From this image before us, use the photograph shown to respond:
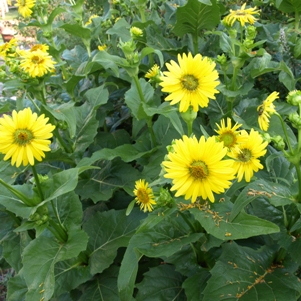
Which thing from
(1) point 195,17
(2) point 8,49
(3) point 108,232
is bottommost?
(3) point 108,232

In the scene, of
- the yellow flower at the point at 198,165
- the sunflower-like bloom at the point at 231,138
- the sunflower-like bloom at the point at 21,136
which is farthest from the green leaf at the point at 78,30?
the yellow flower at the point at 198,165

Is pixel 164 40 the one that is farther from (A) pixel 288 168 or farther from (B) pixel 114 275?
(B) pixel 114 275

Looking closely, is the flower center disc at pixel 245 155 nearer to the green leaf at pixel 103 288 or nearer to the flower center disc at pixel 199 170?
the flower center disc at pixel 199 170

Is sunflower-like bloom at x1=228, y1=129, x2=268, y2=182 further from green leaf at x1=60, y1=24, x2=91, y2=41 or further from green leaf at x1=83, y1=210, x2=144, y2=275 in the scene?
green leaf at x1=60, y1=24, x2=91, y2=41

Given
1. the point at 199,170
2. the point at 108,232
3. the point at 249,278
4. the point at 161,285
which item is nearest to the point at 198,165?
the point at 199,170

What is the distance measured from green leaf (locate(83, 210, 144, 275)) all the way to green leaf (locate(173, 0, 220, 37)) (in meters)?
1.22

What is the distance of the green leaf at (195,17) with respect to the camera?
2.08 m

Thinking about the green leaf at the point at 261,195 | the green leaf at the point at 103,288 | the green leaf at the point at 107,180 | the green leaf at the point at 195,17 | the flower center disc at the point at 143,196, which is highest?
the green leaf at the point at 195,17

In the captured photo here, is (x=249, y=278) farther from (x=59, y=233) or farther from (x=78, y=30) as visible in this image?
(x=78, y=30)

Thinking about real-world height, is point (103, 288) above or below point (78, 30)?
below

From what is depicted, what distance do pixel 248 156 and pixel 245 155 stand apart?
11 mm

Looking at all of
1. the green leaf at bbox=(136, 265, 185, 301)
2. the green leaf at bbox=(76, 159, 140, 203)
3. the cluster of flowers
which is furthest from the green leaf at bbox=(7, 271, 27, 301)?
the cluster of flowers

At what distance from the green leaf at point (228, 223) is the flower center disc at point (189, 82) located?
0.42 meters

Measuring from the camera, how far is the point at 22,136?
133 centimetres
